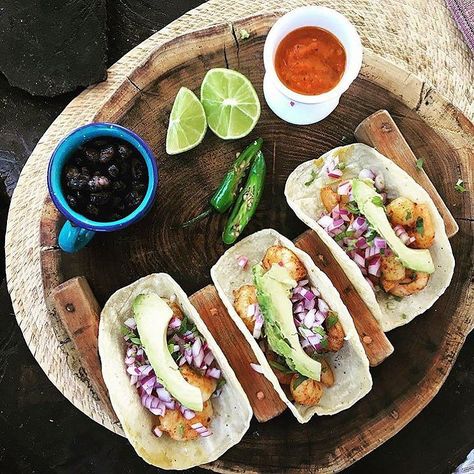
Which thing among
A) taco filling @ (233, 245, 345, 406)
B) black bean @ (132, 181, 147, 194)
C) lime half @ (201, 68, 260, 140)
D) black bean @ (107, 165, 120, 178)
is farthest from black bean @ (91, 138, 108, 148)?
taco filling @ (233, 245, 345, 406)

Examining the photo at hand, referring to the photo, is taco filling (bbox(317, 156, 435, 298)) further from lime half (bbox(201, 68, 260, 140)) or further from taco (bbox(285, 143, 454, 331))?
lime half (bbox(201, 68, 260, 140))

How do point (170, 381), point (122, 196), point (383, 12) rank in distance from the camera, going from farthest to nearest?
point (383, 12), point (122, 196), point (170, 381)

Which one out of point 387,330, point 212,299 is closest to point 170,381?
point 212,299

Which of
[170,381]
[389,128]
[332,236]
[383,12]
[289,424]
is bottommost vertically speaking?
[289,424]

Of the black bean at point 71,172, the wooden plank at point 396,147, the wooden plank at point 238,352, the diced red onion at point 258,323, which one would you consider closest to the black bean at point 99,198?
the black bean at point 71,172

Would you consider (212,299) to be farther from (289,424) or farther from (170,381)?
(289,424)

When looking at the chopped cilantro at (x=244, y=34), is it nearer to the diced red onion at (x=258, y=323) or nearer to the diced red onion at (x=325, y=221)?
the diced red onion at (x=325, y=221)

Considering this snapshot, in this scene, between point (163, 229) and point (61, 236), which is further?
point (163, 229)
